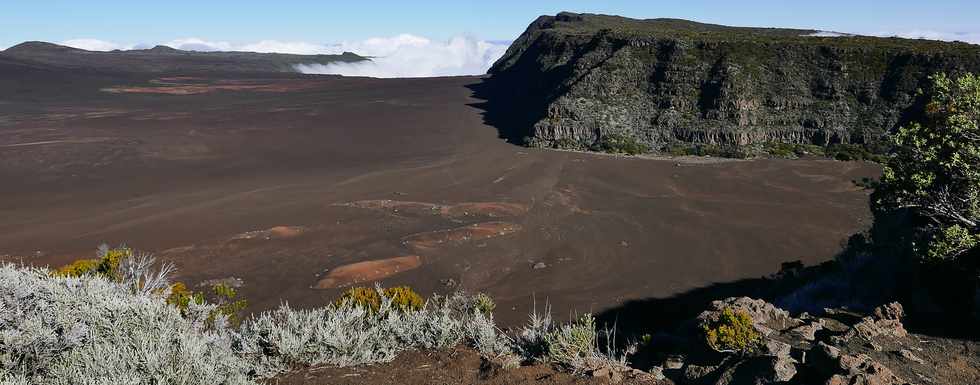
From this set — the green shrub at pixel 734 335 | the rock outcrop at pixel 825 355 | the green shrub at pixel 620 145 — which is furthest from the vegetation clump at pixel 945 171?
the green shrub at pixel 620 145

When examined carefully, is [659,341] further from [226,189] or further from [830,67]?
[830,67]

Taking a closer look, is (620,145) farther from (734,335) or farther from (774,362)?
(774,362)

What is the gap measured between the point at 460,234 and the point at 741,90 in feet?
85.1

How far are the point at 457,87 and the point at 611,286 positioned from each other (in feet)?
199

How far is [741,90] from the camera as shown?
39562 millimetres

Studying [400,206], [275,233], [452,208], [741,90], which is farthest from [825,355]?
[741,90]

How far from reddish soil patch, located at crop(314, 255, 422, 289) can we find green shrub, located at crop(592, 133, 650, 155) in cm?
2143

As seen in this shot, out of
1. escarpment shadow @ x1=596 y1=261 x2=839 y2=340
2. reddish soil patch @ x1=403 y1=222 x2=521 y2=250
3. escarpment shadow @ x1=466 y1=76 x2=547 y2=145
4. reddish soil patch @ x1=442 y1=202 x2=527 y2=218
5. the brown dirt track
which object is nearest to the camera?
escarpment shadow @ x1=596 y1=261 x2=839 y2=340

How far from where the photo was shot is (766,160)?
3500 cm

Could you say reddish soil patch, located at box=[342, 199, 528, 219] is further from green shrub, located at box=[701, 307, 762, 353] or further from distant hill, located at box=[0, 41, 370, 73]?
distant hill, located at box=[0, 41, 370, 73]

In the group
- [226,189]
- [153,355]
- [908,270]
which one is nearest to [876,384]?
[153,355]

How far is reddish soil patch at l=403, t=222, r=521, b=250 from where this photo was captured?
20.0m

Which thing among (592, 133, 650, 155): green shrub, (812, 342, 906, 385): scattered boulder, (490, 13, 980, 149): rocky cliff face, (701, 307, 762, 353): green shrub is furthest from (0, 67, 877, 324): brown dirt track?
(812, 342, 906, 385): scattered boulder

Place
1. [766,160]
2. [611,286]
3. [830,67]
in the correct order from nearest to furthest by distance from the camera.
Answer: [611,286] < [766,160] < [830,67]
